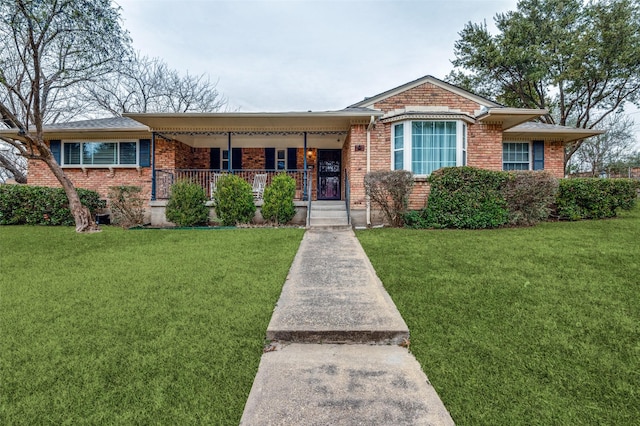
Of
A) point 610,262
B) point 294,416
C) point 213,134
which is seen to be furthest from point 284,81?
point 294,416

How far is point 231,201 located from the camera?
8.84m

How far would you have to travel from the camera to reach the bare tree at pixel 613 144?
26606 millimetres

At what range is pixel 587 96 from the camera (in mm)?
17625

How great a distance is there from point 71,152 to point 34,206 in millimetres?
3031

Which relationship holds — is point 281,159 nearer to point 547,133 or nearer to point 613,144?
point 547,133

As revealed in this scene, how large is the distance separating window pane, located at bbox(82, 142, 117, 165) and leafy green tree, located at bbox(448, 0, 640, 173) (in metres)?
20.1

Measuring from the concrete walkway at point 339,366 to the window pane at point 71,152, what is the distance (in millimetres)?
11893

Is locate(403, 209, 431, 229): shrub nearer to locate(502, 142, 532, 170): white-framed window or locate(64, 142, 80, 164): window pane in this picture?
locate(502, 142, 532, 170): white-framed window

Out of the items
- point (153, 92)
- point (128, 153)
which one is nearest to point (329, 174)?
point (128, 153)

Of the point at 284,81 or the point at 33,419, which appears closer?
the point at 33,419

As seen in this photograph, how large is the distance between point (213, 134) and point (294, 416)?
10.5m

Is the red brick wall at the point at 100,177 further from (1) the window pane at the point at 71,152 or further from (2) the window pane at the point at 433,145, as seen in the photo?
(2) the window pane at the point at 433,145

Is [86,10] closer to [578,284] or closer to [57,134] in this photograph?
[57,134]

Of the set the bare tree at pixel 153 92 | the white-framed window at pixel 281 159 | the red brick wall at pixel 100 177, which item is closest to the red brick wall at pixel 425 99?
the white-framed window at pixel 281 159
